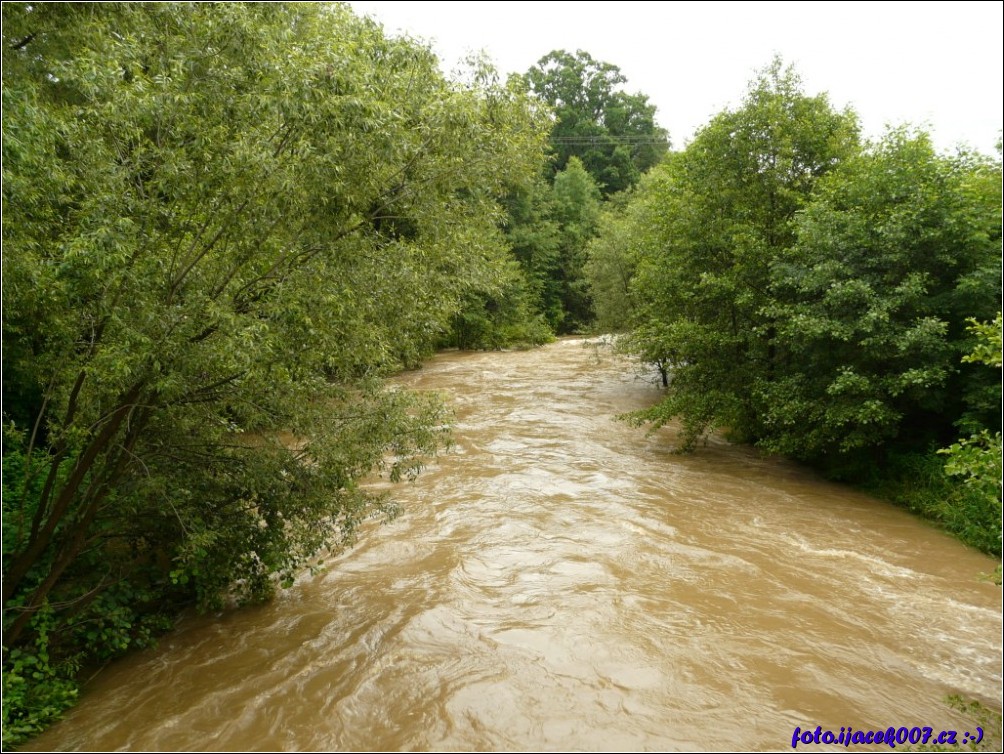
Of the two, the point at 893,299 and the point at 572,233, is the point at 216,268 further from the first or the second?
the point at 572,233

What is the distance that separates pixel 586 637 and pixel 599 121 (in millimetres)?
68952

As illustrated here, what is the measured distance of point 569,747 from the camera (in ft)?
18.0

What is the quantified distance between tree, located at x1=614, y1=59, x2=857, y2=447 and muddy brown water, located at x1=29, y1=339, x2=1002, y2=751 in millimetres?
3077

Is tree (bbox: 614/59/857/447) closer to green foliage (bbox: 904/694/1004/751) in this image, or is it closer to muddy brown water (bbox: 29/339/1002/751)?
muddy brown water (bbox: 29/339/1002/751)

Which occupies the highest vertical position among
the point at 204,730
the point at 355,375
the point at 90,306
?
the point at 90,306

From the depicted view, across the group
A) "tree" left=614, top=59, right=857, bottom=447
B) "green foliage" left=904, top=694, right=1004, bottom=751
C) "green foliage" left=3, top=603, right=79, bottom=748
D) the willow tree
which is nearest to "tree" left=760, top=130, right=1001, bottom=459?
"tree" left=614, top=59, right=857, bottom=447

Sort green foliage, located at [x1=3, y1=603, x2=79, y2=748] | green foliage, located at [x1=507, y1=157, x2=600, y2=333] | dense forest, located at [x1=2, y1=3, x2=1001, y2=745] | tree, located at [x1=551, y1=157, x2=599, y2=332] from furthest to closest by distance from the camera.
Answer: tree, located at [x1=551, y1=157, x2=599, y2=332], green foliage, located at [x1=507, y1=157, x2=600, y2=333], dense forest, located at [x1=2, y1=3, x2=1001, y2=745], green foliage, located at [x1=3, y1=603, x2=79, y2=748]

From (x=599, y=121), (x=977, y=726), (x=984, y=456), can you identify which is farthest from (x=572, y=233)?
(x=977, y=726)

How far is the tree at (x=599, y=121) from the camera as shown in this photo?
63.1 m

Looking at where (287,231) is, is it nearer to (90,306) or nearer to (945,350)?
(90,306)

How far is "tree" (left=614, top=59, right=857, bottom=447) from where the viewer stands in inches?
571

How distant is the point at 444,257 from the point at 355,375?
178 centimetres

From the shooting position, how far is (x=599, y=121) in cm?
6888

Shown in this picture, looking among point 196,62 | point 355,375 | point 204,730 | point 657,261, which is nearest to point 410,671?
point 204,730
